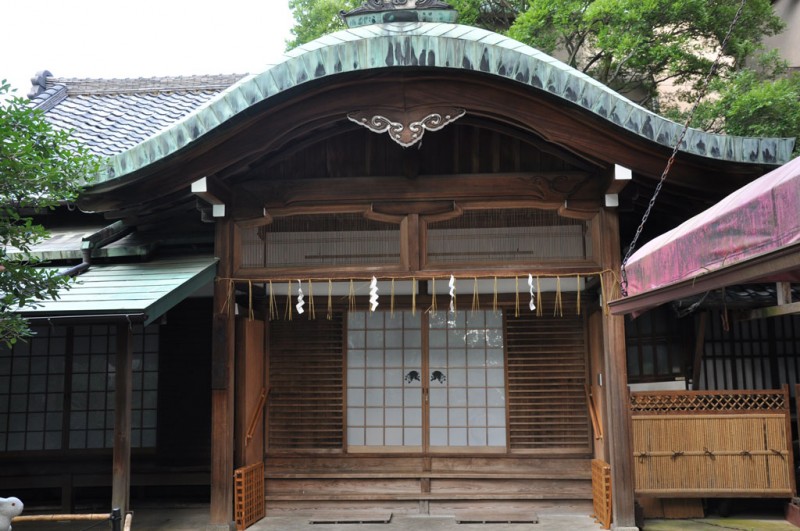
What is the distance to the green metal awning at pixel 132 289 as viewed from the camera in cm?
709

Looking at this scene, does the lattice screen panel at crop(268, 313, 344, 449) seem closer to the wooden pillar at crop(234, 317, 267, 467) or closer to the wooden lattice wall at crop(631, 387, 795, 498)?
the wooden pillar at crop(234, 317, 267, 467)

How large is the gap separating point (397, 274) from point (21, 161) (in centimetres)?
418

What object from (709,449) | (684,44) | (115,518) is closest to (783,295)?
(709,449)

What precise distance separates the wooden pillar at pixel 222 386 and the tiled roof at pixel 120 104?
154 inches

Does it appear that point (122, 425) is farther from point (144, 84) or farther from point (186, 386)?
point (144, 84)

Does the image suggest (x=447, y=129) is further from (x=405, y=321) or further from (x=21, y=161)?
(x=21, y=161)

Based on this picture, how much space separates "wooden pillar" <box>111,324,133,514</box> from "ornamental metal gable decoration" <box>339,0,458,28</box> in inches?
182

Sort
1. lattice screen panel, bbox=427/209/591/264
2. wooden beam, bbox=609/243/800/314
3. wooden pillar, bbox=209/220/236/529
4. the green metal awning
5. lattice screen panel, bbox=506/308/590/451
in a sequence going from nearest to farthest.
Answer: wooden beam, bbox=609/243/800/314 < the green metal awning < wooden pillar, bbox=209/220/236/529 < lattice screen panel, bbox=427/209/591/264 < lattice screen panel, bbox=506/308/590/451

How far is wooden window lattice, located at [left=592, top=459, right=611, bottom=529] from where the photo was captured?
8.14 m

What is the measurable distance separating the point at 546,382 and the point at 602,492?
196cm

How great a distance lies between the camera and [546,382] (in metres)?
9.94

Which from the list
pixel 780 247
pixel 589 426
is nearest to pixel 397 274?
pixel 589 426

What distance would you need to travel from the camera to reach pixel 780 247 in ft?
10.0

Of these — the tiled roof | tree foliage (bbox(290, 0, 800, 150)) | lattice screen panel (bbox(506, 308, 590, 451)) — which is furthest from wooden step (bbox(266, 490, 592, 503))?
tree foliage (bbox(290, 0, 800, 150))
